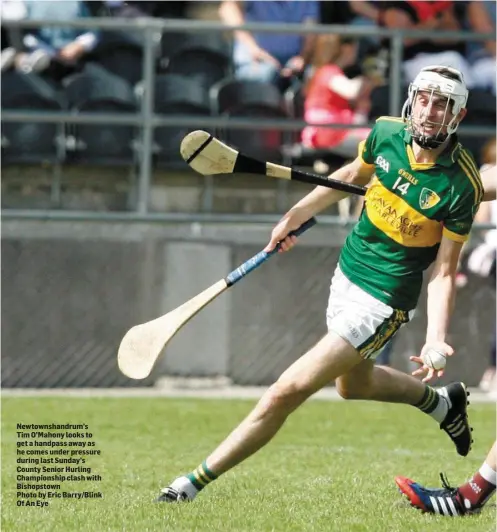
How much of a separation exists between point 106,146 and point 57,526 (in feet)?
21.9

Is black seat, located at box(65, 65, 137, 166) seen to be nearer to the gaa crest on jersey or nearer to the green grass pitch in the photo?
the green grass pitch

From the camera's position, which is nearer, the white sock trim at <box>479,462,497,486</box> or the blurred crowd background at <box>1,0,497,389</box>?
the white sock trim at <box>479,462,497,486</box>

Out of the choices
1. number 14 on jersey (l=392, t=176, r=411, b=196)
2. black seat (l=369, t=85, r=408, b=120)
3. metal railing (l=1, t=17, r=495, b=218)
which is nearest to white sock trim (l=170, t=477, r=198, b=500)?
number 14 on jersey (l=392, t=176, r=411, b=196)

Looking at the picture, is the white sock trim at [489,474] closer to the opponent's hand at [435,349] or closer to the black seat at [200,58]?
the opponent's hand at [435,349]

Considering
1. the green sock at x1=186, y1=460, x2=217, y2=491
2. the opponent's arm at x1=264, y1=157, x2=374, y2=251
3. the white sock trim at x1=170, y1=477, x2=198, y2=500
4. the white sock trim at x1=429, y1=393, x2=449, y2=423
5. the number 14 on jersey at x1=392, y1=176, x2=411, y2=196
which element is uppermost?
the number 14 on jersey at x1=392, y1=176, x2=411, y2=196

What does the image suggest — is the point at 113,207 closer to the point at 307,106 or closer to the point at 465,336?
the point at 307,106

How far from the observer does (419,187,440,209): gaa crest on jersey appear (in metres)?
6.05

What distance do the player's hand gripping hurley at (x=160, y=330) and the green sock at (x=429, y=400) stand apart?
1109 mm

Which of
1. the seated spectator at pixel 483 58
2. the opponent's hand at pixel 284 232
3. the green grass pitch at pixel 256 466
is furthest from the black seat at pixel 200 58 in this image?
the opponent's hand at pixel 284 232

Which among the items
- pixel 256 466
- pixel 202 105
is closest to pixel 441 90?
pixel 256 466

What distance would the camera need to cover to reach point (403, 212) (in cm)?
612

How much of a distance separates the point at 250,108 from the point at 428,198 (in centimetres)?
609

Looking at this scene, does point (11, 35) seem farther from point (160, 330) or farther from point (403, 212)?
point (403, 212)

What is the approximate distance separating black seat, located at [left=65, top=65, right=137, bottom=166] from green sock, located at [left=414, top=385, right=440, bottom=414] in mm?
5490
